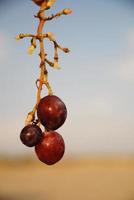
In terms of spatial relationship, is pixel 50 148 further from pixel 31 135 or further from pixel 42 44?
pixel 42 44

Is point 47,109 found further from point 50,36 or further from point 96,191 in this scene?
point 96,191

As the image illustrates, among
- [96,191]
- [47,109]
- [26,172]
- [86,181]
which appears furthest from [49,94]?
[26,172]

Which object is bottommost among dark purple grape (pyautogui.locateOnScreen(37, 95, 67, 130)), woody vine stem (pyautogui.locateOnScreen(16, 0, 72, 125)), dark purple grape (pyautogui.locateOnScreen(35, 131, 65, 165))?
dark purple grape (pyautogui.locateOnScreen(35, 131, 65, 165))

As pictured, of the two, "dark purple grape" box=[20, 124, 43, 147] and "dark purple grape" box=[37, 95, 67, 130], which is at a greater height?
"dark purple grape" box=[37, 95, 67, 130]

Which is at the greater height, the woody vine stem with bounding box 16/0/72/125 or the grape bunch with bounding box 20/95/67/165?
the woody vine stem with bounding box 16/0/72/125

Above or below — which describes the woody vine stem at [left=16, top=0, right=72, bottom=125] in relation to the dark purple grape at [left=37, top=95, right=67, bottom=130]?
above
